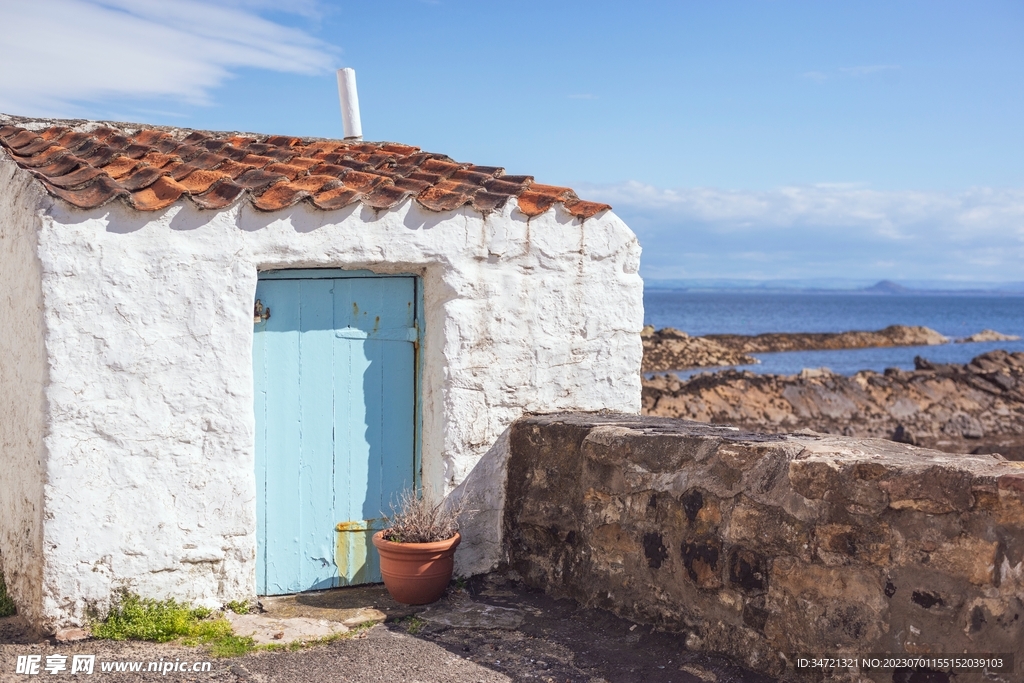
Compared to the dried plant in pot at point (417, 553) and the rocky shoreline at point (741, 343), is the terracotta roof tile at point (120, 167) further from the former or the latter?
the rocky shoreline at point (741, 343)

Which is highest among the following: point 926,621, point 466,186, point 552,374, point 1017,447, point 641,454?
point 466,186

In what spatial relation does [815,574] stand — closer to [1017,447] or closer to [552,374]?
[552,374]

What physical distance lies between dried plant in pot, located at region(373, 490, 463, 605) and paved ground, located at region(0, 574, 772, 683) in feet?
0.36

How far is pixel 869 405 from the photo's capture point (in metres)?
19.5

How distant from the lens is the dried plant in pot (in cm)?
487

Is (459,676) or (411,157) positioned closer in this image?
(459,676)

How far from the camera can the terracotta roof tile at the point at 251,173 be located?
14.9ft

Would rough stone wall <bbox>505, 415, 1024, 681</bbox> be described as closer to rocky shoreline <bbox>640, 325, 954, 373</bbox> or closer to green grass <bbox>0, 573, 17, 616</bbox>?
green grass <bbox>0, 573, 17, 616</bbox>

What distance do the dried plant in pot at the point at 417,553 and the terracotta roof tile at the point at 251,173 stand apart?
5.88 ft

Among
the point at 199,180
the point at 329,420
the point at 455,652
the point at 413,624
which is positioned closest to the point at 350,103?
the point at 199,180

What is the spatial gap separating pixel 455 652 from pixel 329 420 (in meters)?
1.56

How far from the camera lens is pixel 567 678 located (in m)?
4.04

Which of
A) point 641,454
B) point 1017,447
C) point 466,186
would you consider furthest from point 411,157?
point 1017,447

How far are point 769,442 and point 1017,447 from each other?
14.6 m
